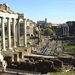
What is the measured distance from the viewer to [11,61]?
1035 inches

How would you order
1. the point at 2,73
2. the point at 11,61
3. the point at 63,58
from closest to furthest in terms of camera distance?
1. the point at 2,73
2. the point at 11,61
3. the point at 63,58

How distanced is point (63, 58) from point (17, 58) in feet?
20.3

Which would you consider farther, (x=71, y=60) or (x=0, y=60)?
(x=71, y=60)

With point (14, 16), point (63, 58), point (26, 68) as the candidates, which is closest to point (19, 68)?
point (26, 68)

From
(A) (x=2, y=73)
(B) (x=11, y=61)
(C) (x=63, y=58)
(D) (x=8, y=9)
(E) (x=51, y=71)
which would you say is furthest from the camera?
(D) (x=8, y=9)

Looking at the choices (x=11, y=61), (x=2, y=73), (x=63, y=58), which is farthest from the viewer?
(x=63, y=58)

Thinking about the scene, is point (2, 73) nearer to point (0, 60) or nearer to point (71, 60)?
→ point (0, 60)

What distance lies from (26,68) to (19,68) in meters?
0.84

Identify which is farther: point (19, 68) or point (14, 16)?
point (14, 16)

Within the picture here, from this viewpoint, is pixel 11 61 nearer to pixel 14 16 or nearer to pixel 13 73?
pixel 13 73

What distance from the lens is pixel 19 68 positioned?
24594mm

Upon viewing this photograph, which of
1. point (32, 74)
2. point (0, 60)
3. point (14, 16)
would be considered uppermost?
point (14, 16)

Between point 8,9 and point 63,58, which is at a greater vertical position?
point 8,9

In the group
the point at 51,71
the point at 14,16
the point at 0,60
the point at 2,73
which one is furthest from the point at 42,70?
the point at 14,16
